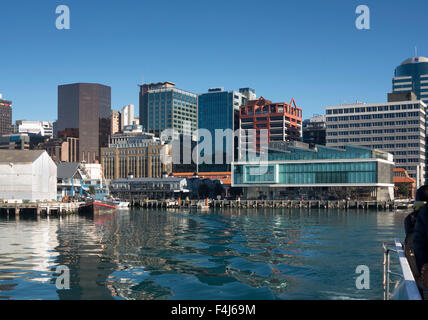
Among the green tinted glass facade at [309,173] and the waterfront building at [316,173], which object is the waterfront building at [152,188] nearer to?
the waterfront building at [316,173]

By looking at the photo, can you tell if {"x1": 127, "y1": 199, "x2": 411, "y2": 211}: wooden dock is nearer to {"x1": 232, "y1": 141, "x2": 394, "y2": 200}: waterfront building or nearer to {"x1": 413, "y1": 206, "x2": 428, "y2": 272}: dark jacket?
{"x1": 232, "y1": 141, "x2": 394, "y2": 200}: waterfront building

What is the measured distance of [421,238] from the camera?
1002 centimetres

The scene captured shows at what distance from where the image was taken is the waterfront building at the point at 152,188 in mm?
173750

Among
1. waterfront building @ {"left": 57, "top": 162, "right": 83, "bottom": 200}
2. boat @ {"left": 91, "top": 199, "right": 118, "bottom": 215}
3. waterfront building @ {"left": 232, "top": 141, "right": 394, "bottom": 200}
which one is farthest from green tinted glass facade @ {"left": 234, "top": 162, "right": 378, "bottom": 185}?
boat @ {"left": 91, "top": 199, "right": 118, "bottom": 215}

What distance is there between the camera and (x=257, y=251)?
3828 cm

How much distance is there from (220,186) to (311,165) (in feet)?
175

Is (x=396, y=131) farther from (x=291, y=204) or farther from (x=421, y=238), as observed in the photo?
(x=421, y=238)

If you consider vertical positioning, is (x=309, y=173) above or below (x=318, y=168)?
below

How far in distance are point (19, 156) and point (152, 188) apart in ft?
261

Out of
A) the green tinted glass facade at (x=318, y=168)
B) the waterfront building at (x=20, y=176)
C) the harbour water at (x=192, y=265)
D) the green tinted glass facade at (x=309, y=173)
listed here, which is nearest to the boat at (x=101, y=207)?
the waterfront building at (x=20, y=176)

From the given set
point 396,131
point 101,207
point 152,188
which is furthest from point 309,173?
point 101,207
